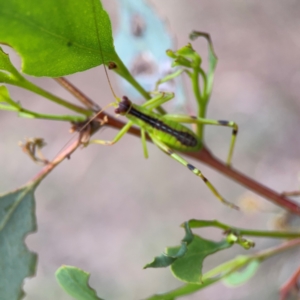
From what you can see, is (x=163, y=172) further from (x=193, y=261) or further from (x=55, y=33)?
(x=55, y=33)

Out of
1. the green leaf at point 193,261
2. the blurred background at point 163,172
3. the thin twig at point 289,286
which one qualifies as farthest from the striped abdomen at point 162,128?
the blurred background at point 163,172

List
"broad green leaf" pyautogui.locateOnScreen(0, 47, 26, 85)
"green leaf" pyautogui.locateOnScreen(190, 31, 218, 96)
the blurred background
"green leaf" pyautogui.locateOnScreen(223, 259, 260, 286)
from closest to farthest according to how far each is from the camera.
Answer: "broad green leaf" pyautogui.locateOnScreen(0, 47, 26, 85) < "green leaf" pyautogui.locateOnScreen(190, 31, 218, 96) < "green leaf" pyautogui.locateOnScreen(223, 259, 260, 286) < the blurred background

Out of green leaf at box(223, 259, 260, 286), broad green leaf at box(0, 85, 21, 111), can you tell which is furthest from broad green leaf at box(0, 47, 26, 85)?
green leaf at box(223, 259, 260, 286)

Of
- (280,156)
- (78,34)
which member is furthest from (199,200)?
(78,34)

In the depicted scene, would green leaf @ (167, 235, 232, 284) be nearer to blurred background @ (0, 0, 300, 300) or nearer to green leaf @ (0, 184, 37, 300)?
green leaf @ (0, 184, 37, 300)

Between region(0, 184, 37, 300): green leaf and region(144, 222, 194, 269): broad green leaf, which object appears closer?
region(144, 222, 194, 269): broad green leaf

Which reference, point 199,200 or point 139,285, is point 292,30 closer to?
point 199,200

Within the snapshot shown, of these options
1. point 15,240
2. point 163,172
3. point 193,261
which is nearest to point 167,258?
point 193,261
